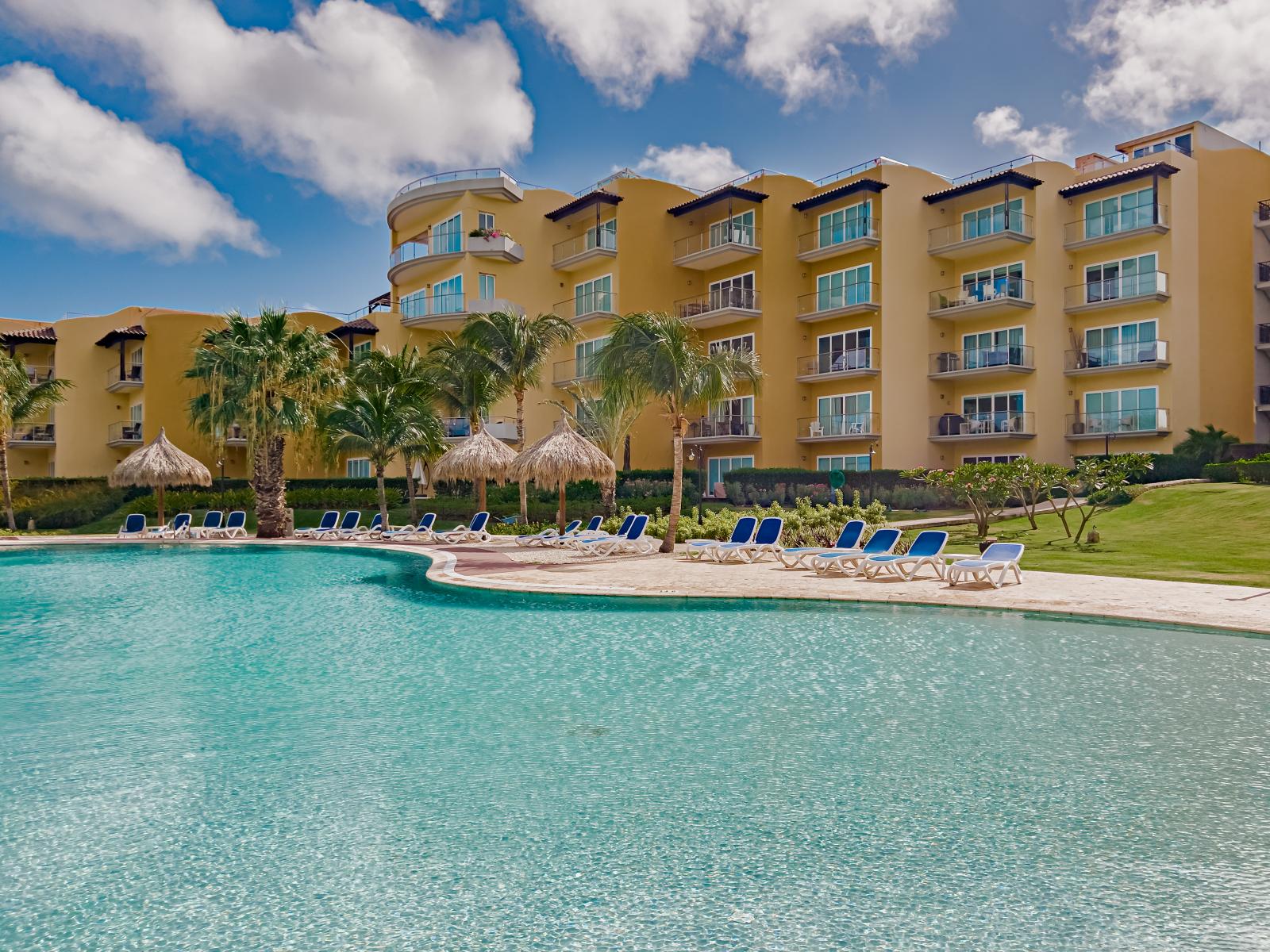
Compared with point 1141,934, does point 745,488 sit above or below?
above

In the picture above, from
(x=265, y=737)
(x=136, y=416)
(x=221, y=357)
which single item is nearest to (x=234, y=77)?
(x=221, y=357)

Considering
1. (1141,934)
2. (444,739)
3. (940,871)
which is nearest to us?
(1141,934)

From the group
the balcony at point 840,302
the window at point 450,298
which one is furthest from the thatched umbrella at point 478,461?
the balcony at point 840,302

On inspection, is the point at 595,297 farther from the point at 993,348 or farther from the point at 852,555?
the point at 852,555

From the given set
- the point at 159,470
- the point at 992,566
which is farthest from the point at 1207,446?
the point at 159,470

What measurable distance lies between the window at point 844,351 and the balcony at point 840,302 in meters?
0.86

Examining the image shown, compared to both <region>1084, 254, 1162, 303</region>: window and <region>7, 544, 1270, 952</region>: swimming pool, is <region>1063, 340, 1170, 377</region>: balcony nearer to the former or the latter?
<region>1084, 254, 1162, 303</region>: window

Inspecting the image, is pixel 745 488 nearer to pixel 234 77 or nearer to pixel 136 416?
pixel 234 77

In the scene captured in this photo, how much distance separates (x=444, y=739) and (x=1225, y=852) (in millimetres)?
4976

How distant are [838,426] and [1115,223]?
13.1 m

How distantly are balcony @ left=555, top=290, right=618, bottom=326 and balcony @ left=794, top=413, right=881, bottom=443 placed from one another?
965cm

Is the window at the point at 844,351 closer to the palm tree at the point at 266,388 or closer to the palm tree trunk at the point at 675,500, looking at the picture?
the palm tree trunk at the point at 675,500

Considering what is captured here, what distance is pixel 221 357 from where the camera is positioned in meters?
25.0

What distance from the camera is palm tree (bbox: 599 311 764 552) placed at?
18688 millimetres
